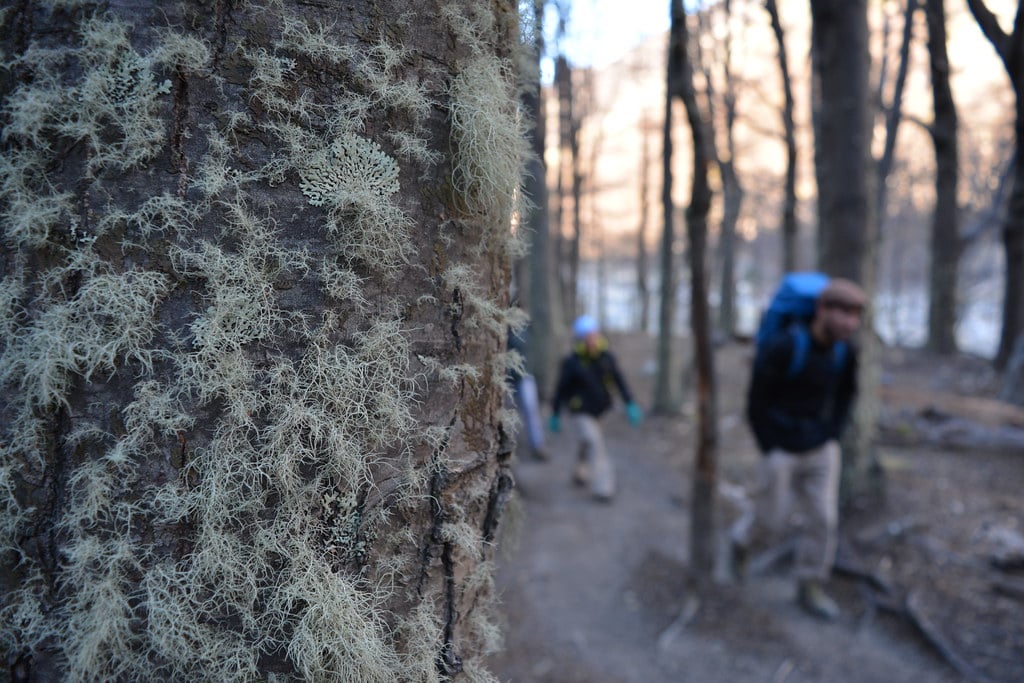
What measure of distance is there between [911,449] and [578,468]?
13.1ft

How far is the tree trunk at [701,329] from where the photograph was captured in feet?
13.4

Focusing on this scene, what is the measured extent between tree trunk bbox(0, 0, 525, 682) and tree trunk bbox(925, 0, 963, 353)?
1196 cm

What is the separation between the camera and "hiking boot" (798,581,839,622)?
4566 millimetres

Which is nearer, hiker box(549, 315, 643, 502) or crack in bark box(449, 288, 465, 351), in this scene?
crack in bark box(449, 288, 465, 351)

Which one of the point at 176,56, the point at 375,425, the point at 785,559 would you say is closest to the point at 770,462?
the point at 785,559

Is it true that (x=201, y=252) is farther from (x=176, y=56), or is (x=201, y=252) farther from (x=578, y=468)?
(x=578, y=468)

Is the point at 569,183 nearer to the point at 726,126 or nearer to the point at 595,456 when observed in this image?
the point at 726,126

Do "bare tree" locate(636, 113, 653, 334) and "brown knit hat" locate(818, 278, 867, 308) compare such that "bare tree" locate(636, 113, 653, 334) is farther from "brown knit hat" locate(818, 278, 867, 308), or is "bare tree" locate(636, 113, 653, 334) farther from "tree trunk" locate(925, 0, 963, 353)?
"brown knit hat" locate(818, 278, 867, 308)

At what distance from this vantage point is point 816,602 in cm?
462

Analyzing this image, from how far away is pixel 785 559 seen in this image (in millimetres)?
5344

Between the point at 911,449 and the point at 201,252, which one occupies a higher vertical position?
the point at 201,252

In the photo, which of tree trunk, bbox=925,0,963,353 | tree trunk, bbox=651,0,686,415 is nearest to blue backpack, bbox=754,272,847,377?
tree trunk, bbox=651,0,686,415

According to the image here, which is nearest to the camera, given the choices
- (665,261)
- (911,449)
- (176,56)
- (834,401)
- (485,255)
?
(176,56)

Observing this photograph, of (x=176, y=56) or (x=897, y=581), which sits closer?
(x=176, y=56)
